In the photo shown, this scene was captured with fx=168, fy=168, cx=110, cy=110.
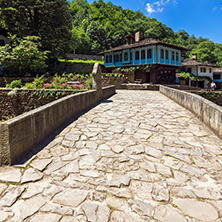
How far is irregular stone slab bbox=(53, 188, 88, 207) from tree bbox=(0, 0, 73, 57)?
25.8 metres

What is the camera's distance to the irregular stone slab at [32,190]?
220 cm

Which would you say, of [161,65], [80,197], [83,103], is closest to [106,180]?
[80,197]

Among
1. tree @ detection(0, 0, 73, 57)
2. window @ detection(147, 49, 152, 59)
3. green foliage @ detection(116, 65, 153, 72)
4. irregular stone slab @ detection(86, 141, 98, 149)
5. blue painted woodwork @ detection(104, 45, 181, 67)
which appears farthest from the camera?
green foliage @ detection(116, 65, 153, 72)

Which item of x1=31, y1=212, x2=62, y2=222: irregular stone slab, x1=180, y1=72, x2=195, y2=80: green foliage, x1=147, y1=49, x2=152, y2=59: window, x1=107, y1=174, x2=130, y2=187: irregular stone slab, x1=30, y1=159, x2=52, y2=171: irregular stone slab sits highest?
x1=147, y1=49, x2=152, y2=59: window

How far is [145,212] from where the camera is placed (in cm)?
193

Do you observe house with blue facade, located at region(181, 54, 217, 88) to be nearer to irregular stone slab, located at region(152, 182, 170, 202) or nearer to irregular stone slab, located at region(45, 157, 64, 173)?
irregular stone slab, located at region(152, 182, 170, 202)

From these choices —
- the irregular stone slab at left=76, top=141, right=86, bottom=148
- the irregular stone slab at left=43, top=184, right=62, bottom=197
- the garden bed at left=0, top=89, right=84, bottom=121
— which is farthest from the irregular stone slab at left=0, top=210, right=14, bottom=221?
the garden bed at left=0, top=89, right=84, bottom=121

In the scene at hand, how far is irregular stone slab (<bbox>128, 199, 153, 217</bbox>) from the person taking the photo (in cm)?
192

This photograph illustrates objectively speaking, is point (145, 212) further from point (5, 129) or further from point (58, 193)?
point (5, 129)

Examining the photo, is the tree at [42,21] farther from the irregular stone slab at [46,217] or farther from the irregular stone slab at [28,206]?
the irregular stone slab at [46,217]

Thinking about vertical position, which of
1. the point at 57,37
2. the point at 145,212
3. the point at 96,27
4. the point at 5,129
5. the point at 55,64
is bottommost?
the point at 145,212

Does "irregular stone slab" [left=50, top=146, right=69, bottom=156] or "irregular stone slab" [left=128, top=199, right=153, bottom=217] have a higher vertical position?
"irregular stone slab" [left=50, top=146, right=69, bottom=156]

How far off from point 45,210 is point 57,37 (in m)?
27.4

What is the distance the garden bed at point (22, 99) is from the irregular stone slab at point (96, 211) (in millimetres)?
7540
